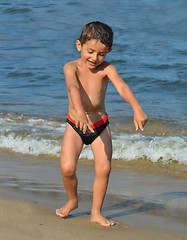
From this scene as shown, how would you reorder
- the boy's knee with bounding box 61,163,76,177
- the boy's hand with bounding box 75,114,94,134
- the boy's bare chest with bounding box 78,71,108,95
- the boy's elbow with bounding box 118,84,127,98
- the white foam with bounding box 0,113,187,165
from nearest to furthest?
the boy's hand with bounding box 75,114,94,134 → the boy's elbow with bounding box 118,84,127,98 → the boy's knee with bounding box 61,163,76,177 → the boy's bare chest with bounding box 78,71,108,95 → the white foam with bounding box 0,113,187,165

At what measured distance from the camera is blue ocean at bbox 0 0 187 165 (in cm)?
536

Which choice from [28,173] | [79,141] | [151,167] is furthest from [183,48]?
[79,141]

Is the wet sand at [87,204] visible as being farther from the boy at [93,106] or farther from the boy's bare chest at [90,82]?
the boy's bare chest at [90,82]

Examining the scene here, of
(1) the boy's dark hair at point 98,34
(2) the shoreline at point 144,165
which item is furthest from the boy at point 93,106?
(2) the shoreline at point 144,165

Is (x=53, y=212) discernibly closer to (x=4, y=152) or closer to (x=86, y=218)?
(x=86, y=218)

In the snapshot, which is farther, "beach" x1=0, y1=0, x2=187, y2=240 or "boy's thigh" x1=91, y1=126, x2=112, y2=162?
"boy's thigh" x1=91, y1=126, x2=112, y2=162

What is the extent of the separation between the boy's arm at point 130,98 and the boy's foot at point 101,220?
74 cm

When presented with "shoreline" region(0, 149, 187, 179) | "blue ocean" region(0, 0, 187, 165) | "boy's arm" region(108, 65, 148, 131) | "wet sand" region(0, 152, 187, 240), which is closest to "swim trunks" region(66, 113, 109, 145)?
"boy's arm" region(108, 65, 148, 131)

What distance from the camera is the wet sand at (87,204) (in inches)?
108

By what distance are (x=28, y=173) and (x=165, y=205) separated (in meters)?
1.49

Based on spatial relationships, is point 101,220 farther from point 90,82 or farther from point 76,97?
point 90,82

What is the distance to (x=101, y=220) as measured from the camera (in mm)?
2971

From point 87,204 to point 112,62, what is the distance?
8463 mm

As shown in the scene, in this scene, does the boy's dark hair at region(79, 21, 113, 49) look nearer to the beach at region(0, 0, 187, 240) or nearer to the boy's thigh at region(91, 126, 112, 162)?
the boy's thigh at region(91, 126, 112, 162)
